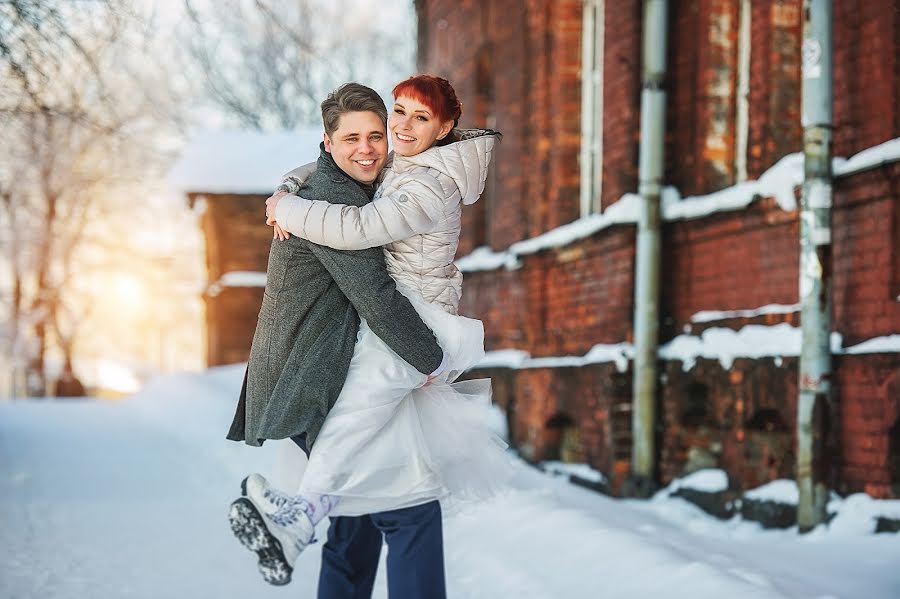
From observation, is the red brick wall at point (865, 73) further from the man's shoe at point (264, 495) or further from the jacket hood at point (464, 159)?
the man's shoe at point (264, 495)

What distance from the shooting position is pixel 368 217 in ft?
9.45

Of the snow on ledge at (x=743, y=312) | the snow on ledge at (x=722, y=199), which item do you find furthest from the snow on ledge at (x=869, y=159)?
the snow on ledge at (x=743, y=312)

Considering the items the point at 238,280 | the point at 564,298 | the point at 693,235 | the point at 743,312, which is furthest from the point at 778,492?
the point at 238,280

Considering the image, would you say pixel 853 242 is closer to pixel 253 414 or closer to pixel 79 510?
pixel 253 414

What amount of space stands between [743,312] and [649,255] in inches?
38.4

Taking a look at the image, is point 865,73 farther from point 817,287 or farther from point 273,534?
point 273,534

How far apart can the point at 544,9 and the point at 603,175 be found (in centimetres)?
218

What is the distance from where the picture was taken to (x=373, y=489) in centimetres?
296

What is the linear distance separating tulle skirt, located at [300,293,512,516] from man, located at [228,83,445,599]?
47 mm

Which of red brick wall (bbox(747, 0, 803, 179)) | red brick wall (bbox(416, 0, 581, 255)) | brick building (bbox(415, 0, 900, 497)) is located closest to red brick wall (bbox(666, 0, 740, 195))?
brick building (bbox(415, 0, 900, 497))

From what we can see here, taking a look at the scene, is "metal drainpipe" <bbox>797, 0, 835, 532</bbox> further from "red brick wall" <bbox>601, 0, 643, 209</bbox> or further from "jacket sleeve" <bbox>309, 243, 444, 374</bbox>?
"jacket sleeve" <bbox>309, 243, 444, 374</bbox>

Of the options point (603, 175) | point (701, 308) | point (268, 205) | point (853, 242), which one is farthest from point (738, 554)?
point (603, 175)

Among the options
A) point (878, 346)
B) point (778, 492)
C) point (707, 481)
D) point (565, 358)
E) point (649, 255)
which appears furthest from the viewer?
point (565, 358)

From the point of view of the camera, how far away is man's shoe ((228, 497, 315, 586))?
2.77 metres
